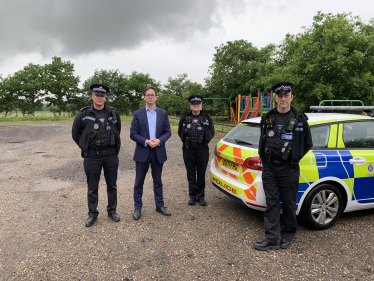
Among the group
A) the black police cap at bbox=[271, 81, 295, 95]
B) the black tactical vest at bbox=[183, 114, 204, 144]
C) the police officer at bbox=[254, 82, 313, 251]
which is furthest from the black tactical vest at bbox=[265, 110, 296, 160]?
the black tactical vest at bbox=[183, 114, 204, 144]

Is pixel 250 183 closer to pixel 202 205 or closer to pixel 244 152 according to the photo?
pixel 244 152

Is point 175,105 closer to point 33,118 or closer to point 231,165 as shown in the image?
point 33,118

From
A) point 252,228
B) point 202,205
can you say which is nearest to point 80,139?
point 202,205

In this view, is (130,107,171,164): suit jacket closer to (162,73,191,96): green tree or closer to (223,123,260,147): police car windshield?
(223,123,260,147): police car windshield

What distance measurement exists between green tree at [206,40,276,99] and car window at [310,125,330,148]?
27.3 metres

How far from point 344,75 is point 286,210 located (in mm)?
12111

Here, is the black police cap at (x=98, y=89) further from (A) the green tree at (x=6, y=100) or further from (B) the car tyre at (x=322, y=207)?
(A) the green tree at (x=6, y=100)

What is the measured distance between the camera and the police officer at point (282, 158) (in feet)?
10.3

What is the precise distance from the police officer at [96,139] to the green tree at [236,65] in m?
27.7

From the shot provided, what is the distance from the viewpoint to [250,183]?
3.52m

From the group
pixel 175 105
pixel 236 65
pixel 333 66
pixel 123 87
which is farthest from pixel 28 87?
pixel 333 66

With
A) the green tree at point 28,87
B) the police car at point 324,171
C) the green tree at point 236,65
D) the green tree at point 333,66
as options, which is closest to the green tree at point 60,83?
the green tree at point 28,87

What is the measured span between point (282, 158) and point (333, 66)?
11092 millimetres

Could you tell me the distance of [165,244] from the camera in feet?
11.1
